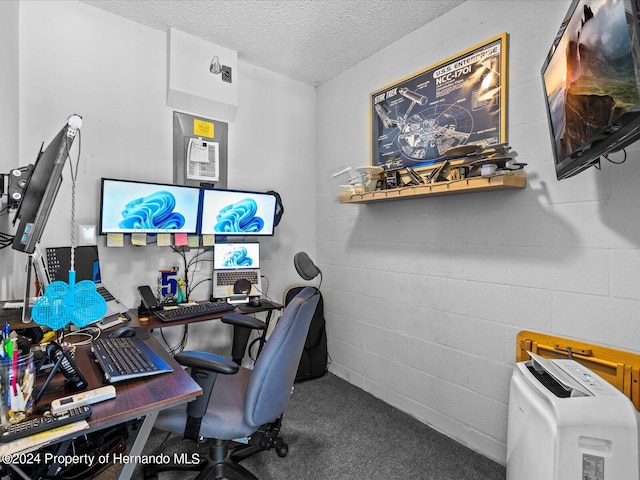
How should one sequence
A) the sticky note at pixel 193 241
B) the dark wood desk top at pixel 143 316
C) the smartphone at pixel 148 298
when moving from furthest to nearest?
the sticky note at pixel 193 241, the smartphone at pixel 148 298, the dark wood desk top at pixel 143 316

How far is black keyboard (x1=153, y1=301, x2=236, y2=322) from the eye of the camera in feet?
6.35

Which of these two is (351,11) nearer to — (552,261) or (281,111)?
(281,111)

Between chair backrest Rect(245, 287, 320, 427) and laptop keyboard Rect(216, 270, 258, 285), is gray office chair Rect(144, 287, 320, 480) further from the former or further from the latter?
laptop keyboard Rect(216, 270, 258, 285)

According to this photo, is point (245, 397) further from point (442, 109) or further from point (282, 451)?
point (442, 109)

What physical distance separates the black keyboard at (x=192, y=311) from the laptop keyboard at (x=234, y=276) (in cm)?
24

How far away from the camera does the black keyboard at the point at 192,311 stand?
76.2 inches

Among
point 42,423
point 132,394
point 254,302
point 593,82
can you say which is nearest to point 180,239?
point 254,302

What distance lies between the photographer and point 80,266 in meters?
1.87

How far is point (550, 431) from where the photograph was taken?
44.2 inches

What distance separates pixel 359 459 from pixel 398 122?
2171 mm

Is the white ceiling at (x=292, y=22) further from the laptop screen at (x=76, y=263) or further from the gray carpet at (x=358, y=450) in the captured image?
the gray carpet at (x=358, y=450)

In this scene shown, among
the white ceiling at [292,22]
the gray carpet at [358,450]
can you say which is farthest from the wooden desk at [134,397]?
the white ceiling at [292,22]

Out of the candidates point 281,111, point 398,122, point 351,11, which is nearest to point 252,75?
point 281,111

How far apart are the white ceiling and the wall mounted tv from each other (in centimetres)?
117
